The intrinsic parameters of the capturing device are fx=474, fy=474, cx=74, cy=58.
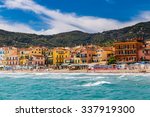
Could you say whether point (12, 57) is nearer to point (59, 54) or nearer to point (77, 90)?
point (59, 54)

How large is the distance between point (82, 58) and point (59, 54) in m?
1.20

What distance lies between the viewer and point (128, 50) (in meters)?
20.9

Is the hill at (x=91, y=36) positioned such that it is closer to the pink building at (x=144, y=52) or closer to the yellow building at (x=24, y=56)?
the pink building at (x=144, y=52)

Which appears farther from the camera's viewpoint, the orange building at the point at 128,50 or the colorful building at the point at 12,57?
the colorful building at the point at 12,57

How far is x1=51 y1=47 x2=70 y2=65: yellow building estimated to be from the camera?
24.0 m

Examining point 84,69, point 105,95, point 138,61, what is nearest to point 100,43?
point 84,69

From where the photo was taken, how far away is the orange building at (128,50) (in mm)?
20641

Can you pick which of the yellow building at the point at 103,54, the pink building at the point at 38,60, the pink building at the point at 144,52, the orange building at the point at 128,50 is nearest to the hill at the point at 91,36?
the yellow building at the point at 103,54

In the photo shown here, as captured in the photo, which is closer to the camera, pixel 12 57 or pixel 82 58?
pixel 82 58

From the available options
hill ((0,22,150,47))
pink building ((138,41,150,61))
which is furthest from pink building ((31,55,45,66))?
pink building ((138,41,150,61))

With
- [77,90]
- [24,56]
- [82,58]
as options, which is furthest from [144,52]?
[77,90]

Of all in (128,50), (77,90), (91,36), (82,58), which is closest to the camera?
(77,90)

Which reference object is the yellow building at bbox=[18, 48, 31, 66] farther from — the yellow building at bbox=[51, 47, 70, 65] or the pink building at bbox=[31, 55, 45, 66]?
the yellow building at bbox=[51, 47, 70, 65]

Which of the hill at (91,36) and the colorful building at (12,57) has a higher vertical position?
the hill at (91,36)
